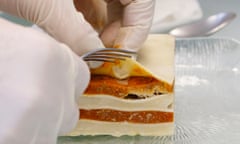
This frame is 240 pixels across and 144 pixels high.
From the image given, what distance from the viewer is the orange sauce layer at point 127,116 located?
1.00 m

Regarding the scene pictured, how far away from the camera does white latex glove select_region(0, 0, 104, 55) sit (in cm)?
88

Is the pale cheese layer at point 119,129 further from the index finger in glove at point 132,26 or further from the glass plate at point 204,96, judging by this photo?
the index finger in glove at point 132,26

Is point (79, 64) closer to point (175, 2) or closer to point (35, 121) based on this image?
point (35, 121)

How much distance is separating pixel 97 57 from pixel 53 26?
0.35ft

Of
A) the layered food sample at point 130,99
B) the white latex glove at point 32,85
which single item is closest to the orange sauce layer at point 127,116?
the layered food sample at point 130,99

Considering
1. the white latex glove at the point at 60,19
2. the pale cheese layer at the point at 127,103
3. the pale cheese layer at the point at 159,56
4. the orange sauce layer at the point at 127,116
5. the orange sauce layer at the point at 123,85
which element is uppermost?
the white latex glove at the point at 60,19

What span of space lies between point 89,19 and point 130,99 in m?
0.26

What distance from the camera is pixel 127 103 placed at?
99 cm

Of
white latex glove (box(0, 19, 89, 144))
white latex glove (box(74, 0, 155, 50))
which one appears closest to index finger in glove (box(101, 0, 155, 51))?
white latex glove (box(74, 0, 155, 50))

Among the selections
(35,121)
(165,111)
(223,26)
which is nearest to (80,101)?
(165,111)

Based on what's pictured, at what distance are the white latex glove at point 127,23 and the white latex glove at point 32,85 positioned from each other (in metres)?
0.33

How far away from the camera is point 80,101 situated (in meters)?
1.00

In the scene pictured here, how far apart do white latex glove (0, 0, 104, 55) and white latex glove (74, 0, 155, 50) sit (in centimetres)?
11

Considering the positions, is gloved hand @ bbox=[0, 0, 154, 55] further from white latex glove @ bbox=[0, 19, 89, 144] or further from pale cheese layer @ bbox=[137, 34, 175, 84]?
white latex glove @ bbox=[0, 19, 89, 144]
